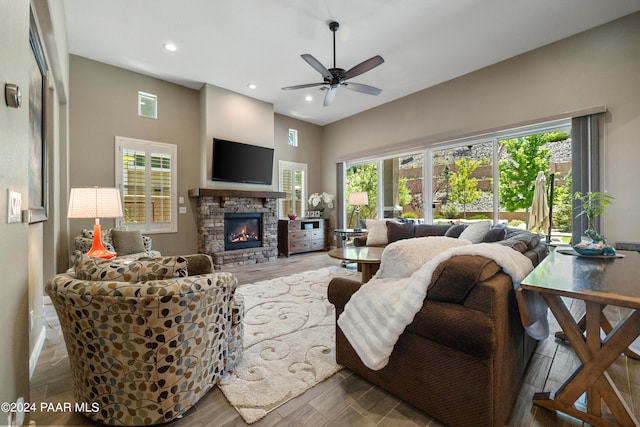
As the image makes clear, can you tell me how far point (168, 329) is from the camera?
1309 millimetres

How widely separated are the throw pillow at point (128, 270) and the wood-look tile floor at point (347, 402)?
2.51ft

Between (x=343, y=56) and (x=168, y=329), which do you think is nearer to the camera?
(x=168, y=329)

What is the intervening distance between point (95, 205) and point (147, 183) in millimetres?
2564

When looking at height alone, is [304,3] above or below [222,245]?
above

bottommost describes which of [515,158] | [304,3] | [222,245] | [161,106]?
[222,245]

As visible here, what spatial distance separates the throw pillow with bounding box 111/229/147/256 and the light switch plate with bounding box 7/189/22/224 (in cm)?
272

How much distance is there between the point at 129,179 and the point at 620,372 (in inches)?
242

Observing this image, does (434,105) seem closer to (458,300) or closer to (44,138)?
(458,300)

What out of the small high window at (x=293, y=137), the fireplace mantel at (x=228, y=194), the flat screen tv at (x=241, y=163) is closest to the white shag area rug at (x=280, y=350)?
the fireplace mantel at (x=228, y=194)

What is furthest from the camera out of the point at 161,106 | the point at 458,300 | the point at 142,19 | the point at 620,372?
the point at 161,106

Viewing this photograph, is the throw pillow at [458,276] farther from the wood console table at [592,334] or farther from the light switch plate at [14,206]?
the light switch plate at [14,206]

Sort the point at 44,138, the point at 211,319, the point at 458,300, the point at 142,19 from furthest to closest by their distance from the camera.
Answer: the point at 142,19, the point at 44,138, the point at 211,319, the point at 458,300

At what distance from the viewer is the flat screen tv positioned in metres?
5.23

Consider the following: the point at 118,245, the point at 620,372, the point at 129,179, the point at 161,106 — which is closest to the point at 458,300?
the point at 620,372
